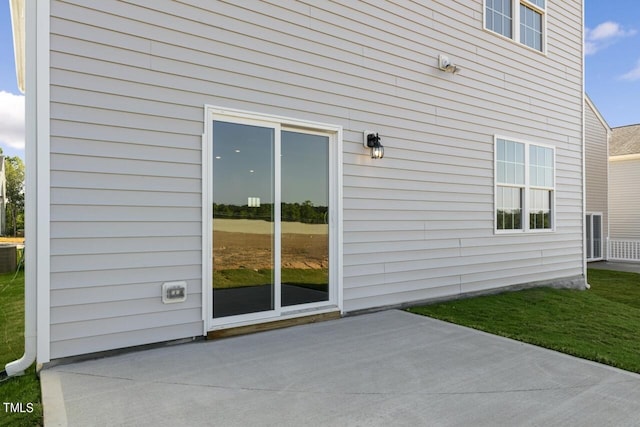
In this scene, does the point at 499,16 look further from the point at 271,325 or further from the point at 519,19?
the point at 271,325

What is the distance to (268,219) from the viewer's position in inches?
154

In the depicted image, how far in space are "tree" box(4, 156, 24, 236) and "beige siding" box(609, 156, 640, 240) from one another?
3023 cm

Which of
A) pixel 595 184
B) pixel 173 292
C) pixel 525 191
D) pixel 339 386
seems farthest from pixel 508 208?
pixel 595 184

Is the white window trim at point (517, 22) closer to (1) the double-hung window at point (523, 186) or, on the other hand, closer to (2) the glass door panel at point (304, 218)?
(1) the double-hung window at point (523, 186)

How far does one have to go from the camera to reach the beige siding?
14852mm

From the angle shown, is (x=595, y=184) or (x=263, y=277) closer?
(x=263, y=277)

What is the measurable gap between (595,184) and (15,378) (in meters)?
15.6

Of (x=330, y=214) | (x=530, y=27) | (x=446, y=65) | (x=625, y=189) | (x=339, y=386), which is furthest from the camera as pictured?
(x=625, y=189)

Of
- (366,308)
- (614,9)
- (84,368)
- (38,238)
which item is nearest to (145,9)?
(38,238)

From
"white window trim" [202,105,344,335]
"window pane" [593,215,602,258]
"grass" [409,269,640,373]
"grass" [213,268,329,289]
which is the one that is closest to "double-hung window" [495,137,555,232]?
"grass" [409,269,640,373]

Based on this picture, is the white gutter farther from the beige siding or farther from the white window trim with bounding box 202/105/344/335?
the beige siding

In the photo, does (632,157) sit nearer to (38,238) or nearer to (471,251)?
(471,251)

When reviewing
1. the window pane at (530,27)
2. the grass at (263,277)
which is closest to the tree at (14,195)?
the grass at (263,277)

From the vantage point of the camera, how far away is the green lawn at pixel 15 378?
2.17 m
